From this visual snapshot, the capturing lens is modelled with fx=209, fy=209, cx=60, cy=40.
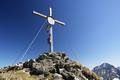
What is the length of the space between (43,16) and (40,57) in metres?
9.18

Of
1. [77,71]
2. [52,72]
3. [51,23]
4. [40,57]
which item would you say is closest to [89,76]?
[77,71]

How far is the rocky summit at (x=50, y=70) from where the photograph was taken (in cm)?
3816

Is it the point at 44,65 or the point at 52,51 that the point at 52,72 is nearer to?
the point at 44,65

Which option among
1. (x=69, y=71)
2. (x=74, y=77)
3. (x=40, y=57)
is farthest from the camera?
(x=40, y=57)

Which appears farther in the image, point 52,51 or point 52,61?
point 52,51

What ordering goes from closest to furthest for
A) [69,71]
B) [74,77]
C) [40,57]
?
1. [74,77]
2. [69,71]
3. [40,57]

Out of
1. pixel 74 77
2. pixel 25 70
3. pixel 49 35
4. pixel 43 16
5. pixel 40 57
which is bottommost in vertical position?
pixel 74 77

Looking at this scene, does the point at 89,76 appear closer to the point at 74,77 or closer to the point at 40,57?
the point at 74,77

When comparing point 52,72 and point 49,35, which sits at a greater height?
point 49,35

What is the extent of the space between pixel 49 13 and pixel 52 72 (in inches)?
578

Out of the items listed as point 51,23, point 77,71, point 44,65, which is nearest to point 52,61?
point 44,65

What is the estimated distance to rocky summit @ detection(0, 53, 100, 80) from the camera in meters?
38.2

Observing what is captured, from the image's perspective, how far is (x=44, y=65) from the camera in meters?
41.5

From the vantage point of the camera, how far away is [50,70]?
132ft
